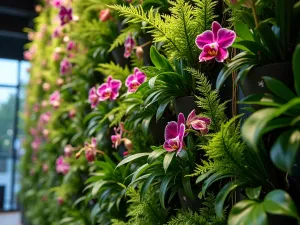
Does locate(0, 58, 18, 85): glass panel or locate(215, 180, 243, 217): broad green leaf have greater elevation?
locate(0, 58, 18, 85): glass panel

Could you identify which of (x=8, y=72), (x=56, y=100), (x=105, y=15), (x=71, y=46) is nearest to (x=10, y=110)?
(x=8, y=72)

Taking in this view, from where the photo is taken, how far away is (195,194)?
116cm

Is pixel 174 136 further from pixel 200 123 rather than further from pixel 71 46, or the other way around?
pixel 71 46

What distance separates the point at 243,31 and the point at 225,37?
0.21 ft

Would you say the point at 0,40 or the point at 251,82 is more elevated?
the point at 0,40

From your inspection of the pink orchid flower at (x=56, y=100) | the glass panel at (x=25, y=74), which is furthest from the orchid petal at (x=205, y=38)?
the glass panel at (x=25, y=74)

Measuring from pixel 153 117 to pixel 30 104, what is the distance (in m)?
3.85

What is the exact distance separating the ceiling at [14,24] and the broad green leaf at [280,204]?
5903 mm

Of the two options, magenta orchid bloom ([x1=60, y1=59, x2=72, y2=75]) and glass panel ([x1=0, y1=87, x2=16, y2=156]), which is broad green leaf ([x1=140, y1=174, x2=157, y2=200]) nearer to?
magenta orchid bloom ([x1=60, y1=59, x2=72, y2=75])

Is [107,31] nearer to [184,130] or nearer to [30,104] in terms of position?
[184,130]

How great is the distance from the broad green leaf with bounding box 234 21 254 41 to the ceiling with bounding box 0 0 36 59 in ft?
18.5

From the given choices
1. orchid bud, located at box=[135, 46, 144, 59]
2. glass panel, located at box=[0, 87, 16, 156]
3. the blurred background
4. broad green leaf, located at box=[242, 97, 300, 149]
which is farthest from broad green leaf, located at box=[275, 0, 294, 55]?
glass panel, located at box=[0, 87, 16, 156]

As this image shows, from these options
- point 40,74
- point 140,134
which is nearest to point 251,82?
point 140,134

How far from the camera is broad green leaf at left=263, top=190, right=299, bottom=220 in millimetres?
663
